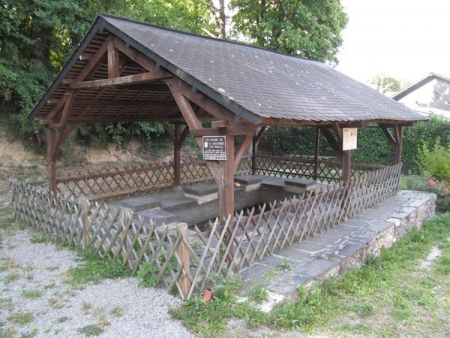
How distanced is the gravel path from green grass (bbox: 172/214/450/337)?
0.37 m

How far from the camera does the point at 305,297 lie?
425 centimetres

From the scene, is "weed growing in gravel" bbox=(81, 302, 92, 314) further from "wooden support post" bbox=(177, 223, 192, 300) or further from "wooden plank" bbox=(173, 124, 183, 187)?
"wooden plank" bbox=(173, 124, 183, 187)

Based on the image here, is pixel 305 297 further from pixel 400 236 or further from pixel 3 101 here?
pixel 3 101

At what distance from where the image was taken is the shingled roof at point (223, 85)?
188 inches

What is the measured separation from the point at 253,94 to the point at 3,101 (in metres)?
10.5

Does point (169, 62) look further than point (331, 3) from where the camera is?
No

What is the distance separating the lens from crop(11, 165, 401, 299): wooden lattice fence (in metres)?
4.28

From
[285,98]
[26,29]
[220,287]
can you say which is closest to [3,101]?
[26,29]

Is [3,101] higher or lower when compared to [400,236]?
higher

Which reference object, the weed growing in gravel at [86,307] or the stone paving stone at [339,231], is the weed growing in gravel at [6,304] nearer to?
the weed growing in gravel at [86,307]

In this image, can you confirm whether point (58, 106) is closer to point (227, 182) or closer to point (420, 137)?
point (227, 182)

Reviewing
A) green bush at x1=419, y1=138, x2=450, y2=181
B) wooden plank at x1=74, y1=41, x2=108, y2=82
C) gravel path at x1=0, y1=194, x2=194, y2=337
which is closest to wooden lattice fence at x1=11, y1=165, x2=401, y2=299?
gravel path at x1=0, y1=194, x2=194, y2=337

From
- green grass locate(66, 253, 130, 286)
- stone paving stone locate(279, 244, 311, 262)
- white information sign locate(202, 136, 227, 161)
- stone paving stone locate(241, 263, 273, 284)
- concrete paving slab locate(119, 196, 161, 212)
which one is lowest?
green grass locate(66, 253, 130, 286)

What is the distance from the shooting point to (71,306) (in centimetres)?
411
